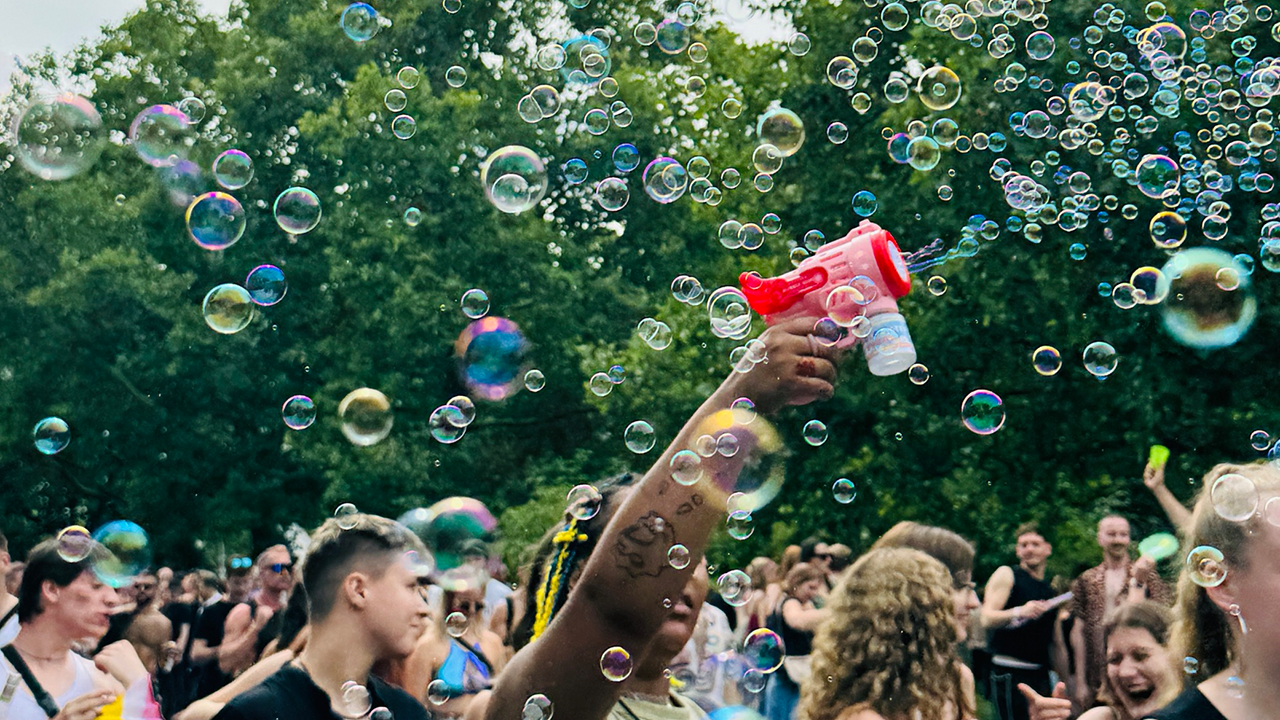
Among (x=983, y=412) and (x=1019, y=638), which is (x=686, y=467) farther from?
(x=1019, y=638)

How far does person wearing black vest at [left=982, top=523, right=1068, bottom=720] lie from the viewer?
5531 mm

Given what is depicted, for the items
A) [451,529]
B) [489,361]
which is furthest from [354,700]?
[489,361]

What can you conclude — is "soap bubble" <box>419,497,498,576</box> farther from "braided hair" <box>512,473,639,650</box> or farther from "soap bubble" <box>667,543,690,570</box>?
"soap bubble" <box>667,543,690,570</box>

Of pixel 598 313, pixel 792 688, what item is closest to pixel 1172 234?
pixel 792 688

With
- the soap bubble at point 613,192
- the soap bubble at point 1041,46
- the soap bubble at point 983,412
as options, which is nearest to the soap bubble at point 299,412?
the soap bubble at point 613,192

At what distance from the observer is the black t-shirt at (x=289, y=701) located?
2.61 m

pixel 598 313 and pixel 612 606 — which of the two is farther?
pixel 598 313

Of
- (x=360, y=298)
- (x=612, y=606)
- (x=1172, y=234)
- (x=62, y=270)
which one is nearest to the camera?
(x=612, y=606)

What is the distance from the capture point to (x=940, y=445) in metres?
10.7

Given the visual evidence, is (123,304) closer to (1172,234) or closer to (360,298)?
(360,298)

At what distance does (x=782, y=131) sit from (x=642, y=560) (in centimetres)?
355

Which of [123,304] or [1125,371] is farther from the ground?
[1125,371]

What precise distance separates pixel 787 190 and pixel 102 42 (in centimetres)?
1307

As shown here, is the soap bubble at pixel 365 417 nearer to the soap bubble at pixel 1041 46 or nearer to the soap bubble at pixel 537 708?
the soap bubble at pixel 537 708
